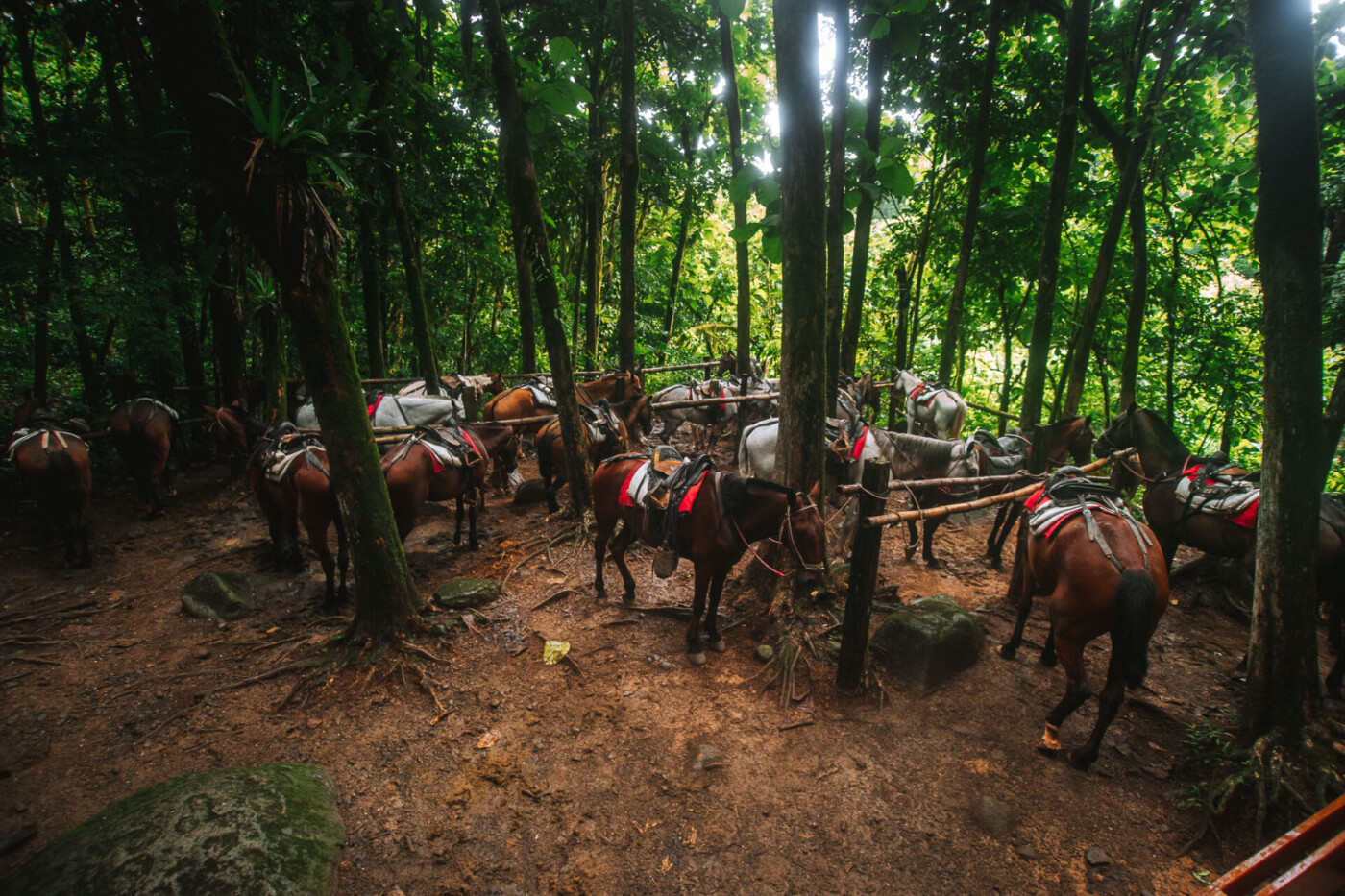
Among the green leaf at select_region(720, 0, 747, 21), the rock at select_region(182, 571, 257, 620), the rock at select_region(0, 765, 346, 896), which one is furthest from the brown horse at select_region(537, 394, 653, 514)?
the green leaf at select_region(720, 0, 747, 21)

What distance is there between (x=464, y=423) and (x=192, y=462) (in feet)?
21.9

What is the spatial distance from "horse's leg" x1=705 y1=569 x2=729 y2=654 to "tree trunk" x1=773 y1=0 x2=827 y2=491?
3.87 ft

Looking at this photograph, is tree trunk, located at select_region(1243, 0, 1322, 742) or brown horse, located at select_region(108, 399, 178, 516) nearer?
tree trunk, located at select_region(1243, 0, 1322, 742)

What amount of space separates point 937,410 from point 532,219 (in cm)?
803

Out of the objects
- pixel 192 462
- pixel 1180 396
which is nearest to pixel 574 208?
pixel 192 462

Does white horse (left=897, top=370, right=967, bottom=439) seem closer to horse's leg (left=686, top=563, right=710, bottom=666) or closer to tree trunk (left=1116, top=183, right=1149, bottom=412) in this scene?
tree trunk (left=1116, top=183, right=1149, bottom=412)

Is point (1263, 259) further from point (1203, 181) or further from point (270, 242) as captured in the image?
point (1203, 181)

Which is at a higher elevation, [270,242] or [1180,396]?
[270,242]

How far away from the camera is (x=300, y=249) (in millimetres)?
3701

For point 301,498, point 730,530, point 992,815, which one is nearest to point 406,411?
point 301,498

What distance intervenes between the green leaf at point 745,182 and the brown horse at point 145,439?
894 centimetres

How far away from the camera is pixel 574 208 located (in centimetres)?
1367

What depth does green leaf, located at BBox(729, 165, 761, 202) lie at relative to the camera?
336 cm

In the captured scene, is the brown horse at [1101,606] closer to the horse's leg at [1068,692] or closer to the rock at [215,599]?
the horse's leg at [1068,692]
